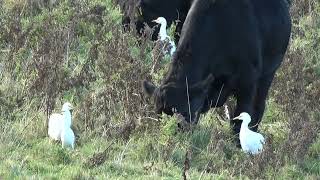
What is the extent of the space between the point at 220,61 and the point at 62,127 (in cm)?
179

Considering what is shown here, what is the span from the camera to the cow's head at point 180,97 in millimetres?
8211

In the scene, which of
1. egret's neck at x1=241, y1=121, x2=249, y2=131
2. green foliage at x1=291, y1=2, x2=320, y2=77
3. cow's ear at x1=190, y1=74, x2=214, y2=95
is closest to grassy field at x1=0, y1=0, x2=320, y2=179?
green foliage at x1=291, y1=2, x2=320, y2=77

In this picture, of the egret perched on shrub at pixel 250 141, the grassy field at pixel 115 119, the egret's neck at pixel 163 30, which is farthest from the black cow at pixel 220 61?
the egret's neck at pixel 163 30

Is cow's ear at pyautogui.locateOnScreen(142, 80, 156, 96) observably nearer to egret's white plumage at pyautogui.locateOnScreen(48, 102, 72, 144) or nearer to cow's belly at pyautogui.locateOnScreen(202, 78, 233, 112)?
cow's belly at pyautogui.locateOnScreen(202, 78, 233, 112)

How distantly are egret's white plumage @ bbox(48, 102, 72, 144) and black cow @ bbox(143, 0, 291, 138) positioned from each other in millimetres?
839

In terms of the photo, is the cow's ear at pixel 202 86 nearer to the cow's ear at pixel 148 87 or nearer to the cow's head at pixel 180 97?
the cow's head at pixel 180 97

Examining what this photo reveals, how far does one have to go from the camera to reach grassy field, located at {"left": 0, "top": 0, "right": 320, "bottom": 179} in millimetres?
7562

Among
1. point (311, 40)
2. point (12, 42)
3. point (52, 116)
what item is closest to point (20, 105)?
point (52, 116)

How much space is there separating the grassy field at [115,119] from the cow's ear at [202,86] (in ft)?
1.36

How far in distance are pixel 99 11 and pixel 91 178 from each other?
22.3ft

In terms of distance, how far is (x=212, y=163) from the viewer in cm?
796

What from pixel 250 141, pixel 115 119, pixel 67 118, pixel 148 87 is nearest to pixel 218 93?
pixel 250 141

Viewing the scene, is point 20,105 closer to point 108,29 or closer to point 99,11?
point 108,29

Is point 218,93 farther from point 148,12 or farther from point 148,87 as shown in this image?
point 148,12
